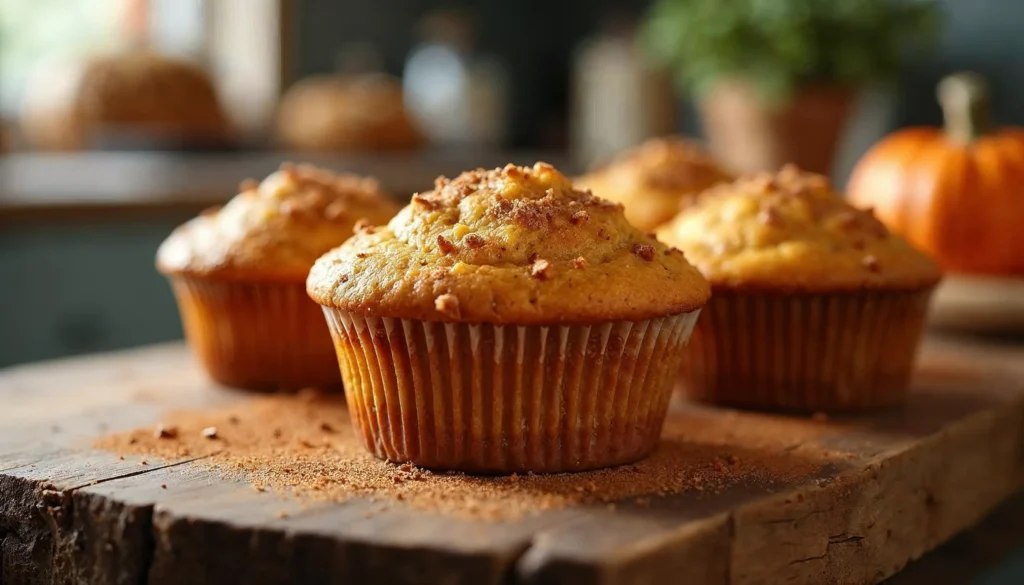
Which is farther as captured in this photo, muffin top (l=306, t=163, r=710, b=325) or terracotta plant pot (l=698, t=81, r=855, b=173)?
terracotta plant pot (l=698, t=81, r=855, b=173)

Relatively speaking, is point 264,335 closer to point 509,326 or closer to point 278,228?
point 278,228

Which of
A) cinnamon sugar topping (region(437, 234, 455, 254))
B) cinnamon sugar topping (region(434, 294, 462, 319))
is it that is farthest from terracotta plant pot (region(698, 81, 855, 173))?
cinnamon sugar topping (region(434, 294, 462, 319))

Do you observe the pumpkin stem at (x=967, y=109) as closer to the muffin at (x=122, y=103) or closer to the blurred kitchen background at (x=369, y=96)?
the blurred kitchen background at (x=369, y=96)

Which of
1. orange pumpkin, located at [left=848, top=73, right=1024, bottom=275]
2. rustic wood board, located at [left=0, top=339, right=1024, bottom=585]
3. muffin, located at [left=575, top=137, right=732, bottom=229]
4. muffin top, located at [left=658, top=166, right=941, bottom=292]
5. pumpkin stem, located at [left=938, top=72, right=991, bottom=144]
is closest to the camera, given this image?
rustic wood board, located at [left=0, top=339, right=1024, bottom=585]

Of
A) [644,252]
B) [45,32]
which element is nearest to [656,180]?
[644,252]

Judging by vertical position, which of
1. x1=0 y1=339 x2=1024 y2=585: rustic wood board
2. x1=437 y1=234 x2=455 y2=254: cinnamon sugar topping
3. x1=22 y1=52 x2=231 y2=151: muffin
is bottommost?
x1=0 y1=339 x2=1024 y2=585: rustic wood board

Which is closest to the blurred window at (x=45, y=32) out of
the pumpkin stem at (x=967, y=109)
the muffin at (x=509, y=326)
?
the pumpkin stem at (x=967, y=109)

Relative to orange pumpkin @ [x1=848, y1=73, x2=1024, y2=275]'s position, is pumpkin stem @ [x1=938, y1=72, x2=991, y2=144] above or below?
above

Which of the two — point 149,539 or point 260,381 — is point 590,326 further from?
point 260,381

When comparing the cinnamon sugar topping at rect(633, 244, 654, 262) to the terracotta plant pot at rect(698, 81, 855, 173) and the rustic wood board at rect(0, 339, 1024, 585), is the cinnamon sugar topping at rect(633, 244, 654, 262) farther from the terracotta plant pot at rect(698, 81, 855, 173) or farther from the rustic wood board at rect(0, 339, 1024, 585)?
the terracotta plant pot at rect(698, 81, 855, 173)
